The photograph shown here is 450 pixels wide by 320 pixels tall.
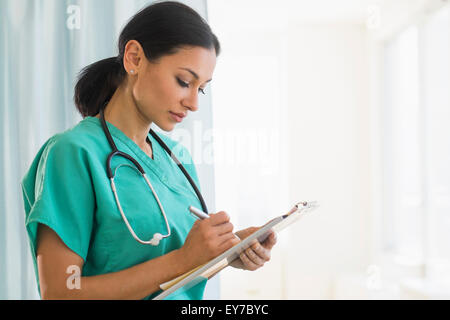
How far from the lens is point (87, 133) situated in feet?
1.80

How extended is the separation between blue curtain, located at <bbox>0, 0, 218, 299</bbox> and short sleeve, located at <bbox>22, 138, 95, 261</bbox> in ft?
1.01

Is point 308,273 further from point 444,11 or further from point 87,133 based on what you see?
point 87,133

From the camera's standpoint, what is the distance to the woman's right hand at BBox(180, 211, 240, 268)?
47 cm

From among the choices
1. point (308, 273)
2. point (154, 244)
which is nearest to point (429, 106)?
point (308, 273)

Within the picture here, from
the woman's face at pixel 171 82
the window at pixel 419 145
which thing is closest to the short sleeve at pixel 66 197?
the woman's face at pixel 171 82

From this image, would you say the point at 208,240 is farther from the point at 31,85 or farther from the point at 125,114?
the point at 31,85

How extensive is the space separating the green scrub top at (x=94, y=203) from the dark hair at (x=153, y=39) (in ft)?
0.20

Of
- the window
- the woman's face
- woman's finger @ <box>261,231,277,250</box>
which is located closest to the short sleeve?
the woman's face

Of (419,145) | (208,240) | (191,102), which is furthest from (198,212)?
(419,145)

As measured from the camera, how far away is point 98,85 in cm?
62

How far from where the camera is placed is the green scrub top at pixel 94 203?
0.49 m

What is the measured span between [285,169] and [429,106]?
783mm

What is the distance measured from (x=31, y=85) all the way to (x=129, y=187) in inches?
15.9

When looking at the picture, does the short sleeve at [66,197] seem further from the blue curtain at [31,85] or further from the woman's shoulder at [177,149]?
the blue curtain at [31,85]
